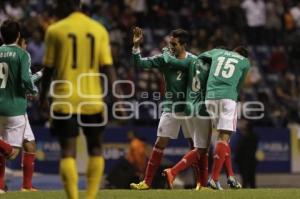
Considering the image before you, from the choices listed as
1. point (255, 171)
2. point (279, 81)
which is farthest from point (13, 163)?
point (279, 81)

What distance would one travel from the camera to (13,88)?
46.0 feet

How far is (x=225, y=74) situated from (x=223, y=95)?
13.1 inches

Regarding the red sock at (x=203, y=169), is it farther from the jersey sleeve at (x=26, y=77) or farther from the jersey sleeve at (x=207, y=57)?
the jersey sleeve at (x=26, y=77)

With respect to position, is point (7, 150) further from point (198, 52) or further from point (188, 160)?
point (198, 52)

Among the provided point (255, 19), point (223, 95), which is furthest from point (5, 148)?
point (255, 19)

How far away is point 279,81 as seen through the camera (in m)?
25.5

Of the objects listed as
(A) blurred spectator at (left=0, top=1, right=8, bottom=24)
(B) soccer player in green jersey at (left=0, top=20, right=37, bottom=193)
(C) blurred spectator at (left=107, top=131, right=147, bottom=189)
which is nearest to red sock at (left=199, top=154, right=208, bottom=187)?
(B) soccer player in green jersey at (left=0, top=20, right=37, bottom=193)

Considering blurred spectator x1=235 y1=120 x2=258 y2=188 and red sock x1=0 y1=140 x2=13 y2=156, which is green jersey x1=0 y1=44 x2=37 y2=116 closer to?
red sock x1=0 y1=140 x2=13 y2=156

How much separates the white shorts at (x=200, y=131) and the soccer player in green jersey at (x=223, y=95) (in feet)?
0.47

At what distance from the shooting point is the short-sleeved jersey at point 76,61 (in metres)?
10.8

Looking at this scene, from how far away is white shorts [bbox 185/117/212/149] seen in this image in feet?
49.0

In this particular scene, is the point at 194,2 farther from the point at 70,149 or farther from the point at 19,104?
the point at 70,149

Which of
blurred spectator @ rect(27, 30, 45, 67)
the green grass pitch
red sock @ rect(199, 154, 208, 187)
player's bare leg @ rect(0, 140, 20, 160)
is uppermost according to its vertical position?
blurred spectator @ rect(27, 30, 45, 67)

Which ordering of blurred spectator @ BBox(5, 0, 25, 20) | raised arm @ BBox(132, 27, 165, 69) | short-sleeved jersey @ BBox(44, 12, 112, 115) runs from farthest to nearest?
blurred spectator @ BBox(5, 0, 25, 20) < raised arm @ BBox(132, 27, 165, 69) < short-sleeved jersey @ BBox(44, 12, 112, 115)
